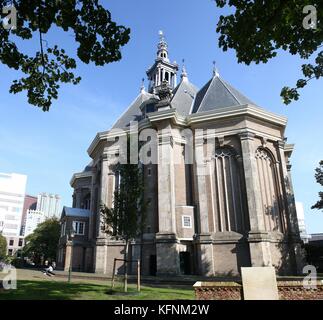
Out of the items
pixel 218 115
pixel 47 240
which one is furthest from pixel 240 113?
pixel 47 240

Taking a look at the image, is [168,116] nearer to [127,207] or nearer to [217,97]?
[217,97]

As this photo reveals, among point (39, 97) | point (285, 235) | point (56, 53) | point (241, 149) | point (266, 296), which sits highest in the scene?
point (241, 149)

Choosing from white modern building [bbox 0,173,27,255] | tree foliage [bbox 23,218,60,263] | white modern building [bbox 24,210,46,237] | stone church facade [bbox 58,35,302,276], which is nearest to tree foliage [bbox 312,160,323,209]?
stone church facade [bbox 58,35,302,276]

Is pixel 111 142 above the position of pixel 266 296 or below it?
above

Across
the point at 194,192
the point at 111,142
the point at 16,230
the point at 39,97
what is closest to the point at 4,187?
the point at 16,230

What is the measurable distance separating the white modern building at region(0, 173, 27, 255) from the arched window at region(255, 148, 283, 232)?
120 meters

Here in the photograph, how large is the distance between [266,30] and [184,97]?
1349 inches

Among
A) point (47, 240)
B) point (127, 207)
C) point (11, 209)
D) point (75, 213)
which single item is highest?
point (11, 209)

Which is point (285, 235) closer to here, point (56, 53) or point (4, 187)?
point (56, 53)

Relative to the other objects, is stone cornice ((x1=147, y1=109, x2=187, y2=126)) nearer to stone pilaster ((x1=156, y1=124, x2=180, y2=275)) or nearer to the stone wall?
stone pilaster ((x1=156, y1=124, x2=180, y2=275))

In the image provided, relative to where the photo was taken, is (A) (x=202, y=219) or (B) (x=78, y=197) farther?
(B) (x=78, y=197)

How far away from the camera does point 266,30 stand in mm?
8203

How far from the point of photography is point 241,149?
32.1 m
